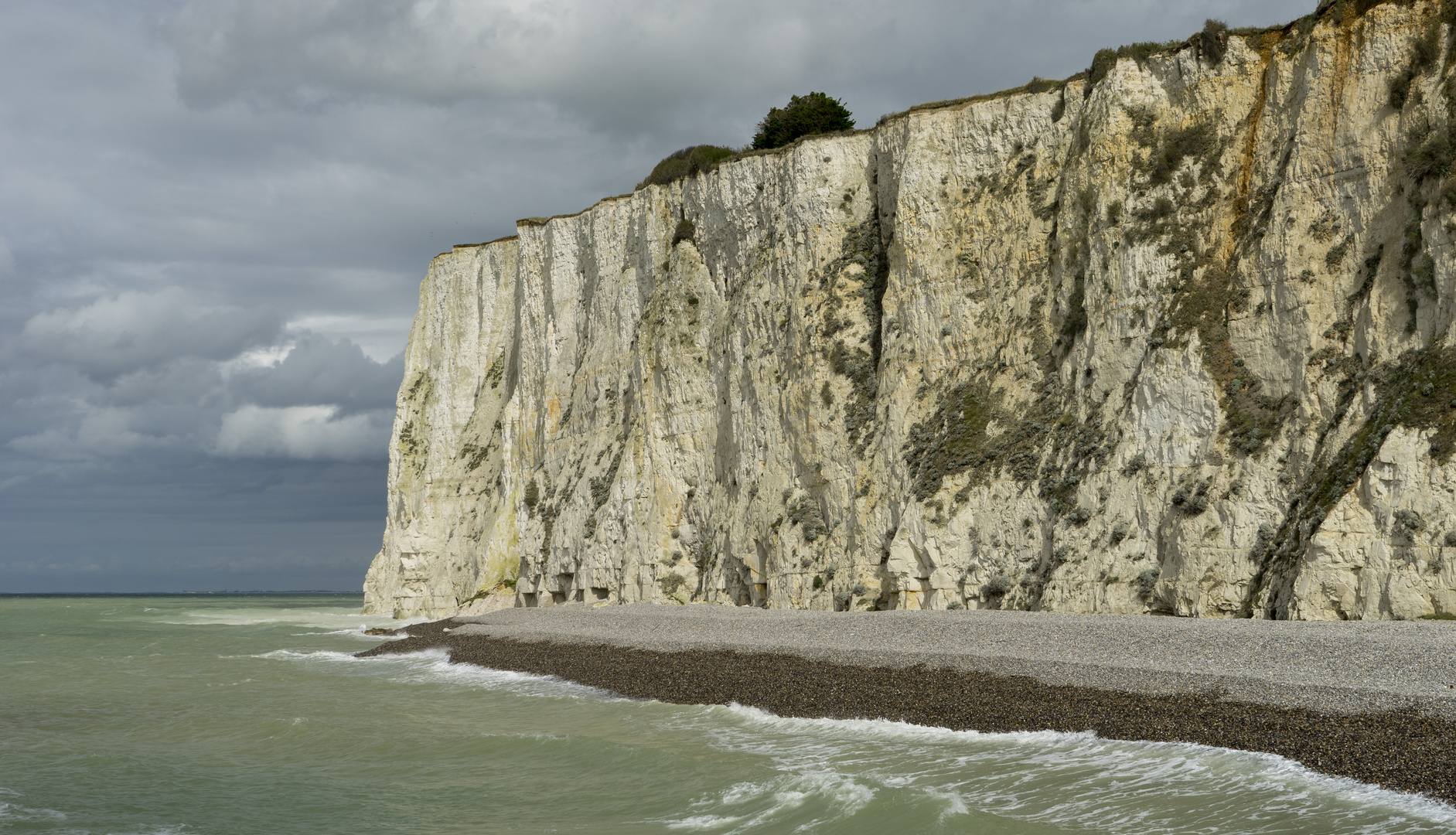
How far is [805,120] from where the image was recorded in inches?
1716

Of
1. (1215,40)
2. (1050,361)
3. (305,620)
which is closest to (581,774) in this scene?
(1050,361)

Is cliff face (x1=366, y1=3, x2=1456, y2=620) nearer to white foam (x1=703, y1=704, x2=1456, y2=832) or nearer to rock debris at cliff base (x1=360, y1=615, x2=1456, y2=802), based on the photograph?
rock debris at cliff base (x1=360, y1=615, x2=1456, y2=802)

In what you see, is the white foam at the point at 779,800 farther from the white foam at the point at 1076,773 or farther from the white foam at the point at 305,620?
the white foam at the point at 305,620

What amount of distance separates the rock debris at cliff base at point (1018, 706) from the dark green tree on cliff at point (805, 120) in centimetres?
2704

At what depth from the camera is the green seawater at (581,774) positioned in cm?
A: 916

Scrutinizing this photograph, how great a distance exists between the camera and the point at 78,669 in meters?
27.4

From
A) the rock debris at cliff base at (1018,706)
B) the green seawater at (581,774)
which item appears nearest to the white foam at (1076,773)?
the green seawater at (581,774)

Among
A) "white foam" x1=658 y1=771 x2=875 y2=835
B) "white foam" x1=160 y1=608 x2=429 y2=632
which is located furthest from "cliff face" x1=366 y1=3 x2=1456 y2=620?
"white foam" x1=658 y1=771 x2=875 y2=835

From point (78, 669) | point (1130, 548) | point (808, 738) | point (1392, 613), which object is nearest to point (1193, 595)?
point (1130, 548)

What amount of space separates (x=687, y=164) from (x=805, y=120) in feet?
23.5

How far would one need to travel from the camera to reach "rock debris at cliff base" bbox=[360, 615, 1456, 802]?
9250mm

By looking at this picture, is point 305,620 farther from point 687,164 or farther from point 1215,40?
point 1215,40

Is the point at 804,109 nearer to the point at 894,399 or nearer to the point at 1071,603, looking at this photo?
the point at 894,399

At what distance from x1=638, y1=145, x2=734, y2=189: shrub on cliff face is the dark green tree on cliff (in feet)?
14.1
